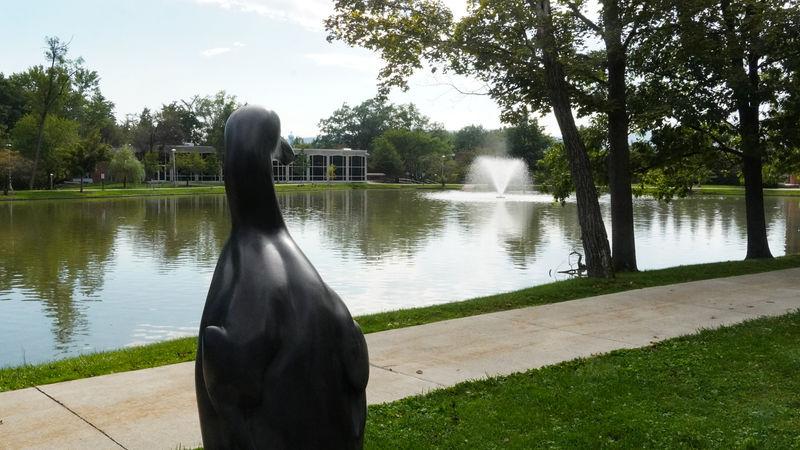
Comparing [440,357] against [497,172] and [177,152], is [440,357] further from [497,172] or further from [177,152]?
[497,172]

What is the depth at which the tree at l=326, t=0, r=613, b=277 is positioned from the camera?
12.6m

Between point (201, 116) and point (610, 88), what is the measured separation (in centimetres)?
8494

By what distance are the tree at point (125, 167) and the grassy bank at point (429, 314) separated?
60.8 metres

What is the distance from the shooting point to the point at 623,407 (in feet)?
19.1

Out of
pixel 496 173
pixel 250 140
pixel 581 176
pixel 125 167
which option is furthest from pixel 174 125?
pixel 250 140

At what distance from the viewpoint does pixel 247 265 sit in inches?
103

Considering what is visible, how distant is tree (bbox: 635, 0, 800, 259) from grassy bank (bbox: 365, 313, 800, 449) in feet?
25.3

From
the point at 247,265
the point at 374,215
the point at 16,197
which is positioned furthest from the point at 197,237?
the point at 16,197

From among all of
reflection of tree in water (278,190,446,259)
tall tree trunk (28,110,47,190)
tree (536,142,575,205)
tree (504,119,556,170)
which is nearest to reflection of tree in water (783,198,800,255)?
tree (536,142,575,205)

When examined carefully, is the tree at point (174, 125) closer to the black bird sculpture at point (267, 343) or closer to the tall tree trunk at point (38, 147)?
the tall tree trunk at point (38, 147)

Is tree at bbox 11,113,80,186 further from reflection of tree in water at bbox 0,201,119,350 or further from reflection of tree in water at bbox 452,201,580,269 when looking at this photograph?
reflection of tree in water at bbox 452,201,580,269

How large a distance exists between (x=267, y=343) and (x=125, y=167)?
228ft

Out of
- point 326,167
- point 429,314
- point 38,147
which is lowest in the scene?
point 429,314

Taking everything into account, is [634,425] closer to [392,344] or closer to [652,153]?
[392,344]
